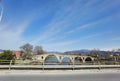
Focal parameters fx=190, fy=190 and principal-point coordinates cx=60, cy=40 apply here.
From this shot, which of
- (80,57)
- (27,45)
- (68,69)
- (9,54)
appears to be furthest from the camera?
(27,45)

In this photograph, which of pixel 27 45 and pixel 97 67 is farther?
pixel 27 45

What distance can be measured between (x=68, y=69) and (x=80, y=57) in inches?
3166

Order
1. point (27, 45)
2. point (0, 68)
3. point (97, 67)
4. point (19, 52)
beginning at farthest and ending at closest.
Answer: point (19, 52)
point (27, 45)
point (97, 67)
point (0, 68)

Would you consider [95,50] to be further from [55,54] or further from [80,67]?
[80,67]

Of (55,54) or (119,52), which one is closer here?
(55,54)

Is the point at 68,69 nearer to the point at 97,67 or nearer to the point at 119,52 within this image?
the point at 97,67

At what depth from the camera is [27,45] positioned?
108938mm

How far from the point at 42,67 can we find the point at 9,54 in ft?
107

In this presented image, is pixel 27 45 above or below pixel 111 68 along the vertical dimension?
above

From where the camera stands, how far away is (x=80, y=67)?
71.1ft

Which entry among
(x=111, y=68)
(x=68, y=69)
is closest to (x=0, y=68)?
(x=68, y=69)

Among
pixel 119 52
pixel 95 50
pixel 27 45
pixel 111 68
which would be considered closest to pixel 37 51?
pixel 27 45

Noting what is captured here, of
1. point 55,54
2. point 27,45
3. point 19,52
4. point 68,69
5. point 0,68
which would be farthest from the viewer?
point 19,52

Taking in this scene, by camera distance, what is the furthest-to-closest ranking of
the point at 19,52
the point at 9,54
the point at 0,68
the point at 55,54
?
the point at 19,52 < the point at 55,54 < the point at 9,54 < the point at 0,68
